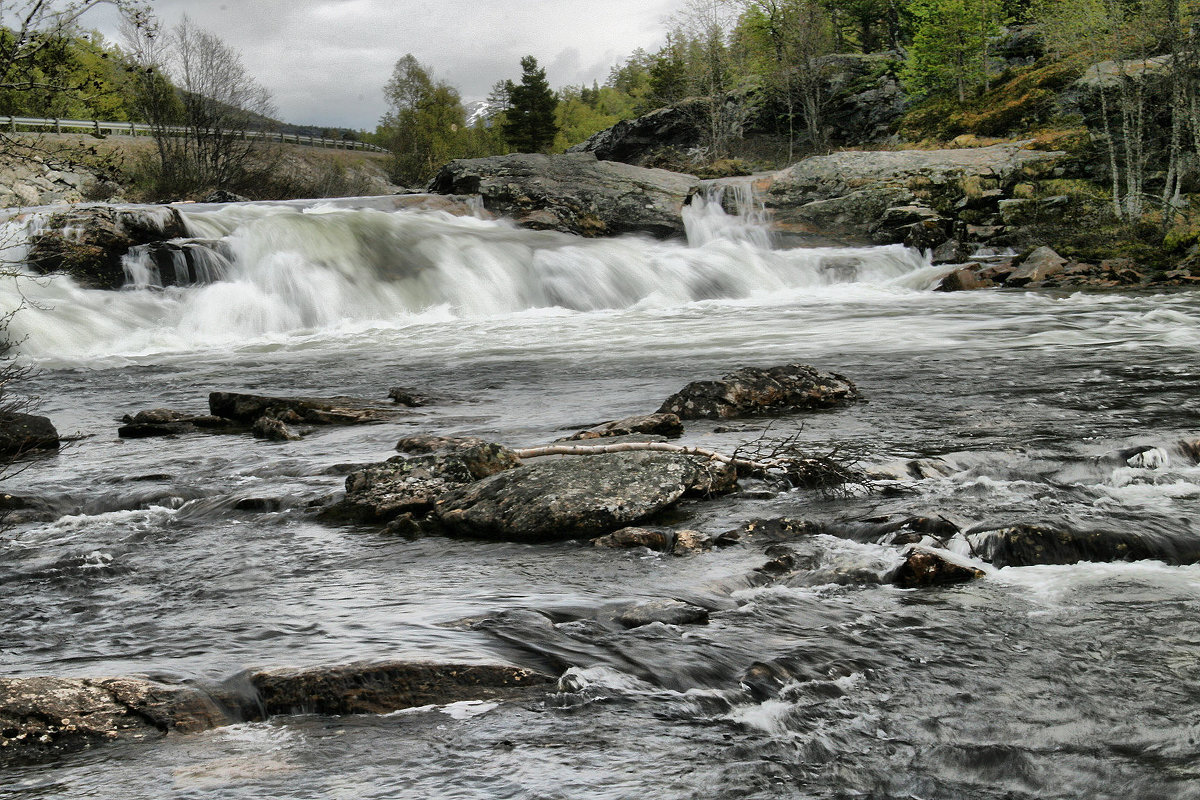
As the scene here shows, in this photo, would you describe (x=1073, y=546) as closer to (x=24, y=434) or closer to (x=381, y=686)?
(x=381, y=686)

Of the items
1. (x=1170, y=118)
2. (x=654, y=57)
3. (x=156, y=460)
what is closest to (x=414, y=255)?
(x=156, y=460)

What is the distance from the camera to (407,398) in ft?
39.4

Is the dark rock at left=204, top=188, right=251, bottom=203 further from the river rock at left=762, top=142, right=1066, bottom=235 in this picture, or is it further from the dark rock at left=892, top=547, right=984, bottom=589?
the dark rock at left=892, top=547, right=984, bottom=589

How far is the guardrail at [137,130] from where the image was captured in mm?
48294

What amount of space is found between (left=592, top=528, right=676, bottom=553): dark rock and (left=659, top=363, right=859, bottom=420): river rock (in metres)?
3.42

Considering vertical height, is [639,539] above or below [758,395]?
below

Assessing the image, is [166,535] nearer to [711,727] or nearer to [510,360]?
[711,727]

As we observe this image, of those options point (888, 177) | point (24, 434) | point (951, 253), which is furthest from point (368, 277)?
point (888, 177)

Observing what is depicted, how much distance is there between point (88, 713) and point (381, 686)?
41.6 inches

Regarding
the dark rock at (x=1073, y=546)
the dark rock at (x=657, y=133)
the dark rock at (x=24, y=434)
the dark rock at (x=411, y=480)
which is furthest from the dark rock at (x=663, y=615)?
the dark rock at (x=657, y=133)

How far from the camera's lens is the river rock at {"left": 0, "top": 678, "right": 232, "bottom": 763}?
3.55m

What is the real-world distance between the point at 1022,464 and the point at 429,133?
230ft

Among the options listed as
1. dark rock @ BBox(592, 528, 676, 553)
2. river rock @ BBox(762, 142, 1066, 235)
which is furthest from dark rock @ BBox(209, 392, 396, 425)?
river rock @ BBox(762, 142, 1066, 235)

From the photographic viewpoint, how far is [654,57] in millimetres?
66812
